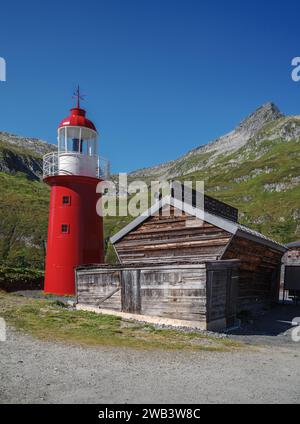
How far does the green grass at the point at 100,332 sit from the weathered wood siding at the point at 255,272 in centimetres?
491

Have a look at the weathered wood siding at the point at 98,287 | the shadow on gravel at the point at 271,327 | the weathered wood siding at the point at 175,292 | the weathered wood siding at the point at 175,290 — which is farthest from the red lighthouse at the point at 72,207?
the shadow on gravel at the point at 271,327

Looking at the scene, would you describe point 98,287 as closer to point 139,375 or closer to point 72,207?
point 72,207

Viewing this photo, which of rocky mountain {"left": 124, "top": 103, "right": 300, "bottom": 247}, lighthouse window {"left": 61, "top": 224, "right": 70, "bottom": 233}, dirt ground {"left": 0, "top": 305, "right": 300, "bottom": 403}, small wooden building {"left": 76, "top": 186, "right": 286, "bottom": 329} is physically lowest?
dirt ground {"left": 0, "top": 305, "right": 300, "bottom": 403}

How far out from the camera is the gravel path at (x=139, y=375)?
6875 mm

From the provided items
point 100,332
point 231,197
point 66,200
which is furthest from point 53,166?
point 231,197

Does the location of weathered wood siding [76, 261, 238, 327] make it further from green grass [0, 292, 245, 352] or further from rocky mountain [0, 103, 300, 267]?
rocky mountain [0, 103, 300, 267]

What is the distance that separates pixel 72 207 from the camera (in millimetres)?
23062

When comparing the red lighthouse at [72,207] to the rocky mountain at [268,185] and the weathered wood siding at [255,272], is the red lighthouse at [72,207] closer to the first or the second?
the weathered wood siding at [255,272]

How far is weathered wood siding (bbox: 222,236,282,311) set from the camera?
59.0 feet

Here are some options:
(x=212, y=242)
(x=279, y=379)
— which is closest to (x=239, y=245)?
(x=212, y=242)

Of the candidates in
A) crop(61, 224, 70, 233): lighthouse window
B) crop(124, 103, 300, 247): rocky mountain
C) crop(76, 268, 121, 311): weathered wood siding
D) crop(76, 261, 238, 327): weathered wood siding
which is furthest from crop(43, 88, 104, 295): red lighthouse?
crop(124, 103, 300, 247): rocky mountain

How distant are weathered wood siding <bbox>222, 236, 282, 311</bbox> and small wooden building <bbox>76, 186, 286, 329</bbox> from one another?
49 mm
